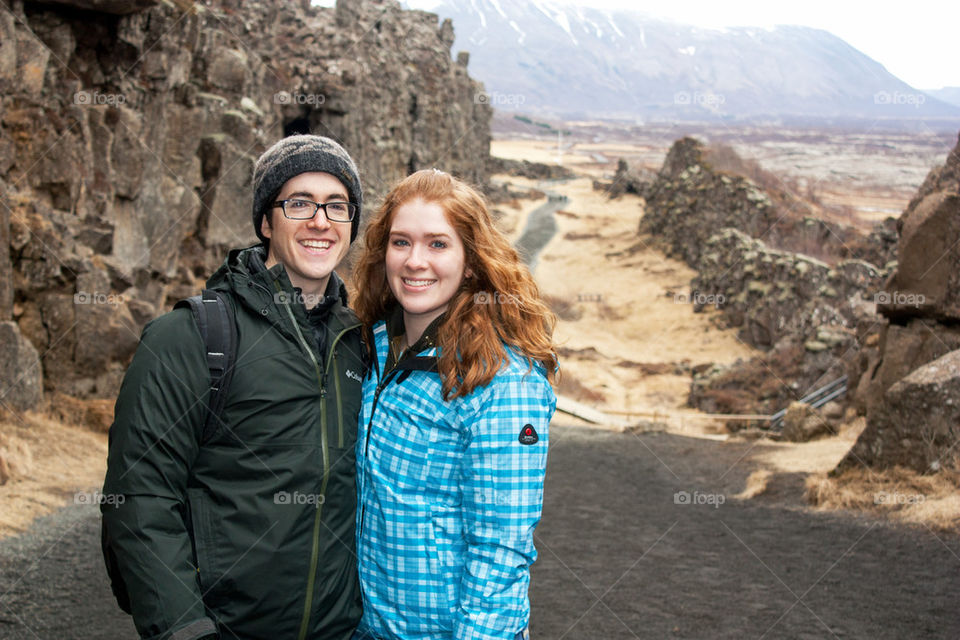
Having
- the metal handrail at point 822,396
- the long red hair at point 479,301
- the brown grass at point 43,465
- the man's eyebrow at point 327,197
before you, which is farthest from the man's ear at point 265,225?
the metal handrail at point 822,396

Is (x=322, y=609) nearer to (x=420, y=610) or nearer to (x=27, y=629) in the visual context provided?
(x=420, y=610)

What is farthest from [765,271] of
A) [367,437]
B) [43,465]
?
[367,437]

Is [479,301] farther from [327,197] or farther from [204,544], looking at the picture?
[204,544]

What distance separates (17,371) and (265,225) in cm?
1068

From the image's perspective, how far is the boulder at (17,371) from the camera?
11977mm

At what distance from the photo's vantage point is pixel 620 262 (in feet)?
171

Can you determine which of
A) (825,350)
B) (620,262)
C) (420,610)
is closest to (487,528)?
(420,610)

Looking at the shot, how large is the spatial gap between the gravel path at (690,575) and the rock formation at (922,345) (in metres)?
1.37

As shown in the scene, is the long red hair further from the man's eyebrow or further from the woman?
the man's eyebrow

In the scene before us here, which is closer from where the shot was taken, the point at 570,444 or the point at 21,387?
the point at 21,387

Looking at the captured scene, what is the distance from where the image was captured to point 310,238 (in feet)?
10.4

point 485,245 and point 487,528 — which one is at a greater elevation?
point 485,245

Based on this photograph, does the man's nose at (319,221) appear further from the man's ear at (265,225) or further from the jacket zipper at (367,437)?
the jacket zipper at (367,437)

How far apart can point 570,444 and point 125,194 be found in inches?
418
